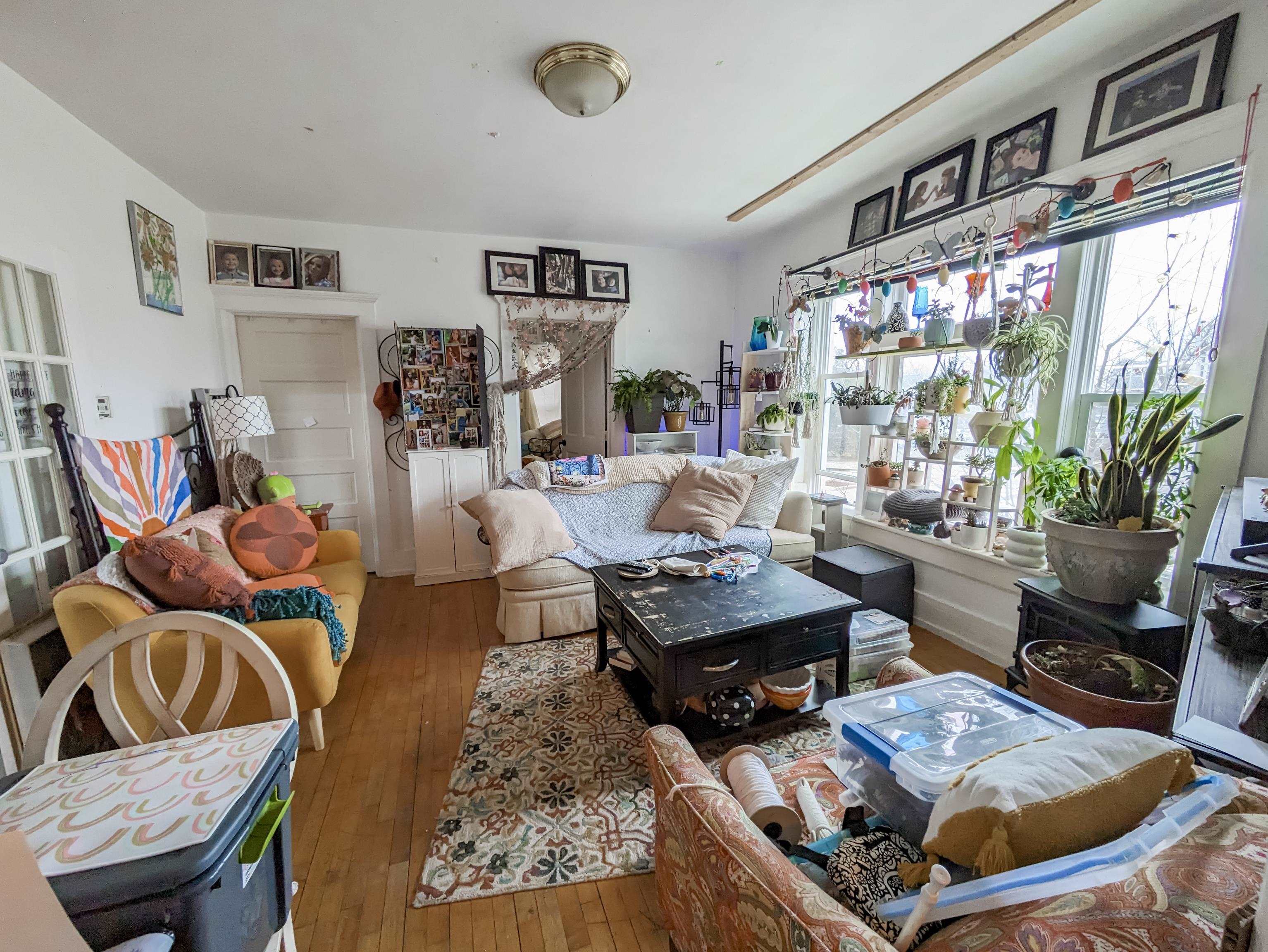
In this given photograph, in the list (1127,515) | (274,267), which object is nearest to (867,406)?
(1127,515)

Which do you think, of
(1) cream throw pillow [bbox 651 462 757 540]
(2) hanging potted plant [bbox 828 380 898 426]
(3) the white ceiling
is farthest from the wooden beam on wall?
Result: (1) cream throw pillow [bbox 651 462 757 540]

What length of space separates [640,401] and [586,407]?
91 centimetres

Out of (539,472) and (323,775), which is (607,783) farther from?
(539,472)

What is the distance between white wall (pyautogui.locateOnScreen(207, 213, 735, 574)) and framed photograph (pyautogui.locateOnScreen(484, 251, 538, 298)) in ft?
0.17

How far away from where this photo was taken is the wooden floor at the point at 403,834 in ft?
3.99

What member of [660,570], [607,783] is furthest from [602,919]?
[660,570]

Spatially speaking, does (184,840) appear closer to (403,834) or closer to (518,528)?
(403,834)

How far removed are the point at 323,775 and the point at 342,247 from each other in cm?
316

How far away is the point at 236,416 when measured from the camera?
271 cm

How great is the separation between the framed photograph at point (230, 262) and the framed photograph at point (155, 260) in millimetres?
381

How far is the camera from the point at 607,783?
5.48 ft

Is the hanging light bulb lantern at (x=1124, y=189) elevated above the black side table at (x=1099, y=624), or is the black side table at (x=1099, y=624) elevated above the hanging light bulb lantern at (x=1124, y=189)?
the hanging light bulb lantern at (x=1124, y=189)

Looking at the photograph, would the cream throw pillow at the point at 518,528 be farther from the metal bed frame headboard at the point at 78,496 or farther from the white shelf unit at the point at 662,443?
the metal bed frame headboard at the point at 78,496

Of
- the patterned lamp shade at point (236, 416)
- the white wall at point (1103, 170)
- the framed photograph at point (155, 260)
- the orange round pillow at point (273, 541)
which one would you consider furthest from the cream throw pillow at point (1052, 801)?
the framed photograph at point (155, 260)
